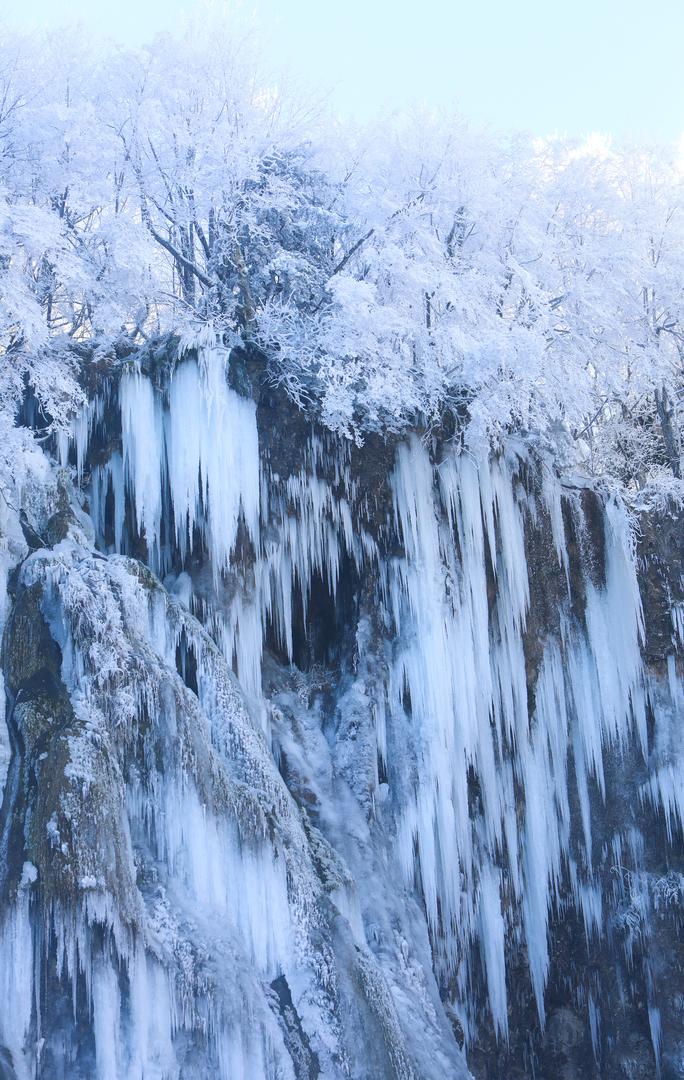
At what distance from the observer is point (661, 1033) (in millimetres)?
14180

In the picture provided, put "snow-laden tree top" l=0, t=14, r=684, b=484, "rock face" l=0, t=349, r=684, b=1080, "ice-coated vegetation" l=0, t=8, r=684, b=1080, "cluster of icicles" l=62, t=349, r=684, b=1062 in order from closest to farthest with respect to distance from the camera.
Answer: "rock face" l=0, t=349, r=684, b=1080 < "ice-coated vegetation" l=0, t=8, r=684, b=1080 < "cluster of icicles" l=62, t=349, r=684, b=1062 < "snow-laden tree top" l=0, t=14, r=684, b=484

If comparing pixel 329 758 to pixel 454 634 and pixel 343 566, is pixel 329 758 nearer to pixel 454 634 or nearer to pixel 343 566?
pixel 454 634

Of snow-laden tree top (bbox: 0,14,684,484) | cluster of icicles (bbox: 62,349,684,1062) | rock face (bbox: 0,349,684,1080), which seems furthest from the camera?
snow-laden tree top (bbox: 0,14,684,484)

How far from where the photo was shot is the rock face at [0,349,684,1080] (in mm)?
9117

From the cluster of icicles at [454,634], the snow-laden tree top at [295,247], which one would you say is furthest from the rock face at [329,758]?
the snow-laden tree top at [295,247]

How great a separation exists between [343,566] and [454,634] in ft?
5.49

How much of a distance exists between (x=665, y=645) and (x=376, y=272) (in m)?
6.62

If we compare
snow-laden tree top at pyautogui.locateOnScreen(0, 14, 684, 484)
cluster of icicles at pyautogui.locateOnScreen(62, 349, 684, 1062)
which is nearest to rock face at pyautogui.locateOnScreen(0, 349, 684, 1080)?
cluster of icicles at pyautogui.locateOnScreen(62, 349, 684, 1062)

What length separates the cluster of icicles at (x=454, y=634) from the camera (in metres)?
13.1

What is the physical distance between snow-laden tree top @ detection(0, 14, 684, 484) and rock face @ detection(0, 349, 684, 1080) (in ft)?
2.90

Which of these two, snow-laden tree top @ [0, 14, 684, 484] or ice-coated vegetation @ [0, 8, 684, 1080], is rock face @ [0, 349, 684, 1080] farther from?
snow-laden tree top @ [0, 14, 684, 484]

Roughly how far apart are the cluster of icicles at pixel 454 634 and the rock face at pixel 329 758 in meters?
0.04

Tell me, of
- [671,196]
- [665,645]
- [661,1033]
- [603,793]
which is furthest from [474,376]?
[661,1033]

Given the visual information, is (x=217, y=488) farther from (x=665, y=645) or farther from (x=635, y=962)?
(x=635, y=962)
